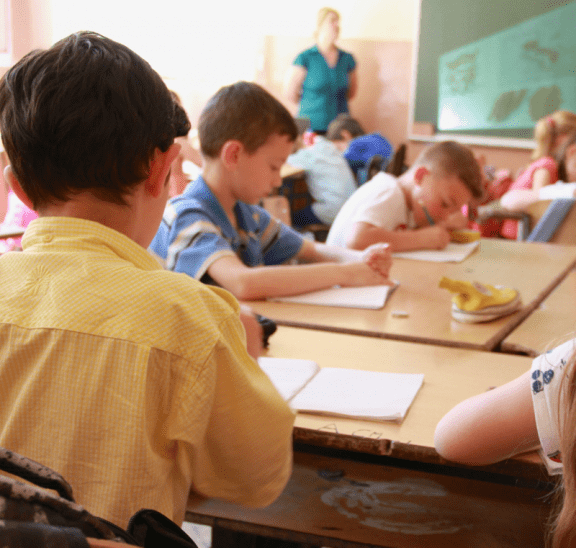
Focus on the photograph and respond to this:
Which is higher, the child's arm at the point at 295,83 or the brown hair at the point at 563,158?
the child's arm at the point at 295,83

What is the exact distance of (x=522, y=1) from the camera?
18.6ft

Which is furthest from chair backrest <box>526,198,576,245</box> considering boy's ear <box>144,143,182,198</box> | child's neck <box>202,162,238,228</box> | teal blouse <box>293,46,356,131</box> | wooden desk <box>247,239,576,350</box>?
teal blouse <box>293,46,356,131</box>

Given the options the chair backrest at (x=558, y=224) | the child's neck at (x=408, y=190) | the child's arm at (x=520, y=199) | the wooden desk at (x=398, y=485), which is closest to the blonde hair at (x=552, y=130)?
the child's arm at (x=520, y=199)

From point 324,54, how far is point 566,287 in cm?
450

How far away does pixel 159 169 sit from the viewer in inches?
32.9

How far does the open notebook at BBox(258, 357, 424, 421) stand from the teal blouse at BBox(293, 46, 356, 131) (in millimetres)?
4989

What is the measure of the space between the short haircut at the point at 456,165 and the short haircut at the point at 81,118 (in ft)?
6.09

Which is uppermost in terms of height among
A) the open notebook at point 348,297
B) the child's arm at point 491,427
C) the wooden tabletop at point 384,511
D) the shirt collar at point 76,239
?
the shirt collar at point 76,239

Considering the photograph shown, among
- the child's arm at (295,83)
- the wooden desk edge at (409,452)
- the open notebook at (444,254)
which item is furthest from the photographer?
the child's arm at (295,83)

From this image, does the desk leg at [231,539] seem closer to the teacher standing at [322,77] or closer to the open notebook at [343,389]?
the open notebook at [343,389]

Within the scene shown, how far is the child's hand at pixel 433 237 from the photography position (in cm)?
243

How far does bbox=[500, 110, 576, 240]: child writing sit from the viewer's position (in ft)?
12.4

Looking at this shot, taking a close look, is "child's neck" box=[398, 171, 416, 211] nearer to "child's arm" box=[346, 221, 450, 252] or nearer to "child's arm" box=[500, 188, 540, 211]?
"child's arm" box=[346, 221, 450, 252]

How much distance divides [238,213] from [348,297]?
16.8 inches
